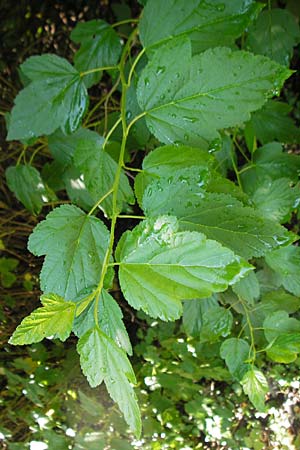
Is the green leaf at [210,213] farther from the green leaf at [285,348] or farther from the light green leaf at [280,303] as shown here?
the light green leaf at [280,303]

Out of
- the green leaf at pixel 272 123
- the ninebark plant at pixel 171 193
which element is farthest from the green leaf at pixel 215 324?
the green leaf at pixel 272 123

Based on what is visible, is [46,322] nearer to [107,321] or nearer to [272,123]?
[107,321]

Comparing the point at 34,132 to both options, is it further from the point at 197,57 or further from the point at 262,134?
the point at 262,134

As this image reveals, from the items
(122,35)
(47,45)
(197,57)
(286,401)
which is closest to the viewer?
(197,57)

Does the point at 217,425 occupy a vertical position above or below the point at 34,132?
below

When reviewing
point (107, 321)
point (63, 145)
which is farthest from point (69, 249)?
point (63, 145)

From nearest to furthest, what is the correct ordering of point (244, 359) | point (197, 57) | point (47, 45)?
point (197, 57)
point (244, 359)
point (47, 45)

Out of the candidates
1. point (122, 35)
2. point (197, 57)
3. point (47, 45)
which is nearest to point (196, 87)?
point (197, 57)
